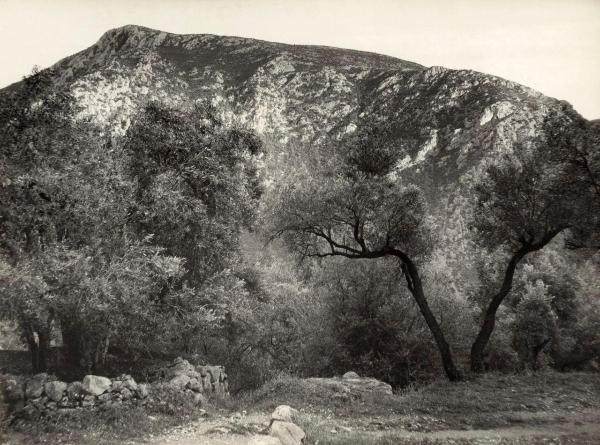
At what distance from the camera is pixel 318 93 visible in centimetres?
13562

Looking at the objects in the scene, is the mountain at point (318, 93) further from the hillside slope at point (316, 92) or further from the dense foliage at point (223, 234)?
the dense foliage at point (223, 234)

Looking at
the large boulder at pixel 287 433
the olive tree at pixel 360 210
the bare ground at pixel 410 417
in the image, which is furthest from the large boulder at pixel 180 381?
the olive tree at pixel 360 210

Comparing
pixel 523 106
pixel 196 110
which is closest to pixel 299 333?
pixel 196 110

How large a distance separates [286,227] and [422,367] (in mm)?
12047

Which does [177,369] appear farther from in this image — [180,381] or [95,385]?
[95,385]

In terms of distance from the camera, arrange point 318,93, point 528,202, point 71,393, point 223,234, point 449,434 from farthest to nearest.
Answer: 1. point 318,93
2. point 223,234
3. point 528,202
4. point 71,393
5. point 449,434

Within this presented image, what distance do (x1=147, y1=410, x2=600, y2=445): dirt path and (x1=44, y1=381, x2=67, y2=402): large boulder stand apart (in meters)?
4.30

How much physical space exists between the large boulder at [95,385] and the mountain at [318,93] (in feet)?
180

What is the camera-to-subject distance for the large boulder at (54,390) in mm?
14984

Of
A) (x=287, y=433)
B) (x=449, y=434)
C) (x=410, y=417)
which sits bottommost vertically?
(x=410, y=417)

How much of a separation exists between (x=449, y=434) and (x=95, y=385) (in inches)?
459

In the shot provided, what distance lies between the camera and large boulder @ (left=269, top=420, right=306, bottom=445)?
39.4ft

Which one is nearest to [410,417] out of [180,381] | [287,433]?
[287,433]

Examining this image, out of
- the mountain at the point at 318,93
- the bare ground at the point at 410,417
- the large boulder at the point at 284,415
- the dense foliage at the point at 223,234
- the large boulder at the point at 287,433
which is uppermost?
the mountain at the point at 318,93
